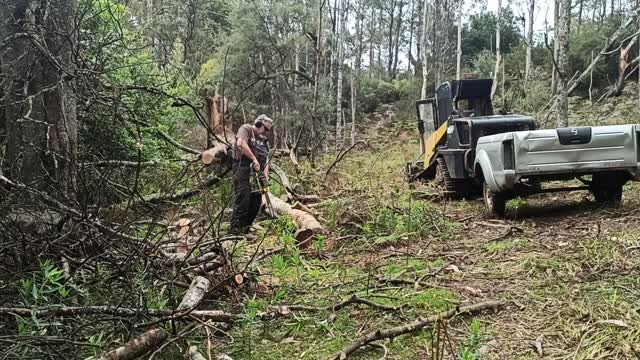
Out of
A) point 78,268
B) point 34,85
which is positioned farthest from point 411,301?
point 34,85

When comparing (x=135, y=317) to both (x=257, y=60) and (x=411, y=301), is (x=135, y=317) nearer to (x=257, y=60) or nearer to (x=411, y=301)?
(x=411, y=301)

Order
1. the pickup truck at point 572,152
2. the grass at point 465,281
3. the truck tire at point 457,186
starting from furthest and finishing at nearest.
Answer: the truck tire at point 457,186 < the pickup truck at point 572,152 < the grass at point 465,281

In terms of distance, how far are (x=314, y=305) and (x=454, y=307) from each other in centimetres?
114

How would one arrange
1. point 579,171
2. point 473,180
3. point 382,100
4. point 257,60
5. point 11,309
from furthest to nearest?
point 382,100 < point 257,60 < point 473,180 < point 579,171 < point 11,309

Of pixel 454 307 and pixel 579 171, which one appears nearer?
pixel 454 307

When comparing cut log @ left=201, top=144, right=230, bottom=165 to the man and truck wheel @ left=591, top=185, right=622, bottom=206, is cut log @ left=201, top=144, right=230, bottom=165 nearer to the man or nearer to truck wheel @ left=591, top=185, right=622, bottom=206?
the man

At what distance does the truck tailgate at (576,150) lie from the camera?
23.1 ft

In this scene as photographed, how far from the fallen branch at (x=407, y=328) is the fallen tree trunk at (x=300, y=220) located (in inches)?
123

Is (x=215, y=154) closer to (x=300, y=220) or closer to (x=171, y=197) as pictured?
(x=300, y=220)

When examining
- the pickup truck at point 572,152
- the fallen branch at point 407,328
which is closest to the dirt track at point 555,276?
the fallen branch at point 407,328

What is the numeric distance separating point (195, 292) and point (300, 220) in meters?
3.47

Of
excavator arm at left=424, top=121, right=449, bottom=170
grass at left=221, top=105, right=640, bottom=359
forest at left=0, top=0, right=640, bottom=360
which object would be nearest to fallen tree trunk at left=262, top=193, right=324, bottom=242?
forest at left=0, top=0, right=640, bottom=360

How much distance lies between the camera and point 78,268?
140 inches

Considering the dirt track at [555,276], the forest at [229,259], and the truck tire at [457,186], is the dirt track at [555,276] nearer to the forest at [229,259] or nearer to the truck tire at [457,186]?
the forest at [229,259]
